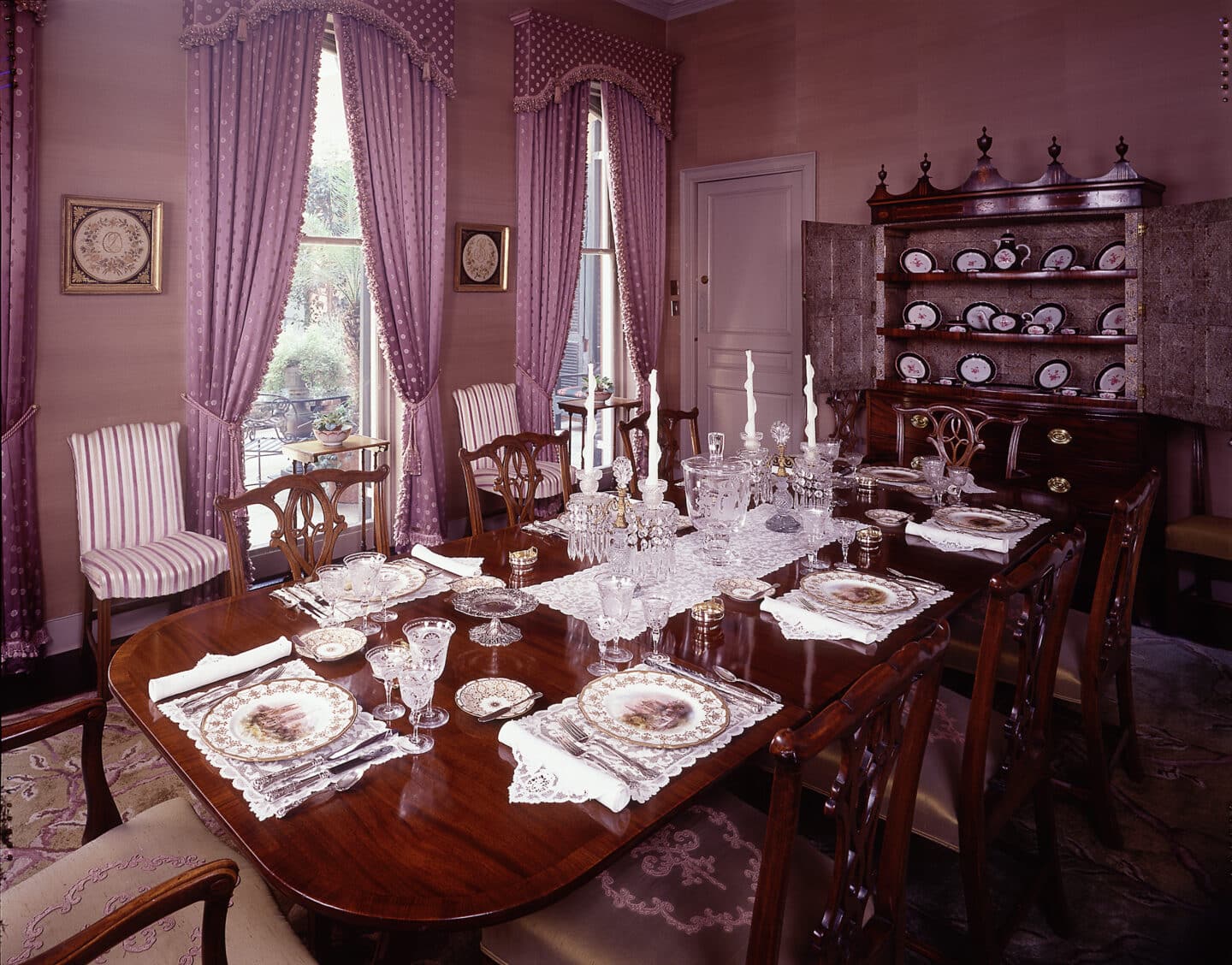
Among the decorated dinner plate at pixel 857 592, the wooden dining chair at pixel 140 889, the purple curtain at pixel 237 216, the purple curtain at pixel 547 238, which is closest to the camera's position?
the wooden dining chair at pixel 140 889

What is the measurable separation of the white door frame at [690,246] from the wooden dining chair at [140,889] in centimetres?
488

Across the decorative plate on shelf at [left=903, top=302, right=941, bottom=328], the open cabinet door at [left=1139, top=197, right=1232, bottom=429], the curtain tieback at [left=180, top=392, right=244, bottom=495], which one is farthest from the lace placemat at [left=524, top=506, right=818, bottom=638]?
the decorative plate on shelf at [left=903, top=302, right=941, bottom=328]

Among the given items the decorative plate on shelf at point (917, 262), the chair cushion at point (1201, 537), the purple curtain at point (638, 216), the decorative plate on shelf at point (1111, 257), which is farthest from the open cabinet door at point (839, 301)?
the chair cushion at point (1201, 537)

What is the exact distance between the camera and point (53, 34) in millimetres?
3268

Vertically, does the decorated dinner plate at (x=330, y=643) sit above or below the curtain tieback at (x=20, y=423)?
below

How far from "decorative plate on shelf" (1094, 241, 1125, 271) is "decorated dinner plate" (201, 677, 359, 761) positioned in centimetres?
402

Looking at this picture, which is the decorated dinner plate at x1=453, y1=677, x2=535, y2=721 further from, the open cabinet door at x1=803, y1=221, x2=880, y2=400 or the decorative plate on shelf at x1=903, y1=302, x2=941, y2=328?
the decorative plate on shelf at x1=903, y1=302, x2=941, y2=328

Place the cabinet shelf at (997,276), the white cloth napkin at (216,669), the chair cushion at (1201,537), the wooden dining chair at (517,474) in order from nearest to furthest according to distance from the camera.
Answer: the white cloth napkin at (216,669) → the wooden dining chair at (517,474) → the chair cushion at (1201,537) → the cabinet shelf at (997,276)

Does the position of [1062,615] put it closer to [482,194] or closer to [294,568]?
[294,568]

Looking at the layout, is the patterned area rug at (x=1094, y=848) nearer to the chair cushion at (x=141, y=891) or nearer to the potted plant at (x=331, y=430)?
the chair cushion at (x=141, y=891)

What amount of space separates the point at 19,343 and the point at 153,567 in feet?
3.30

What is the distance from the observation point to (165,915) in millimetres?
990

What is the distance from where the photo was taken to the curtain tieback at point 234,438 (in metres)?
3.78

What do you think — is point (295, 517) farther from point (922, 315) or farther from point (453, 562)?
point (922, 315)
